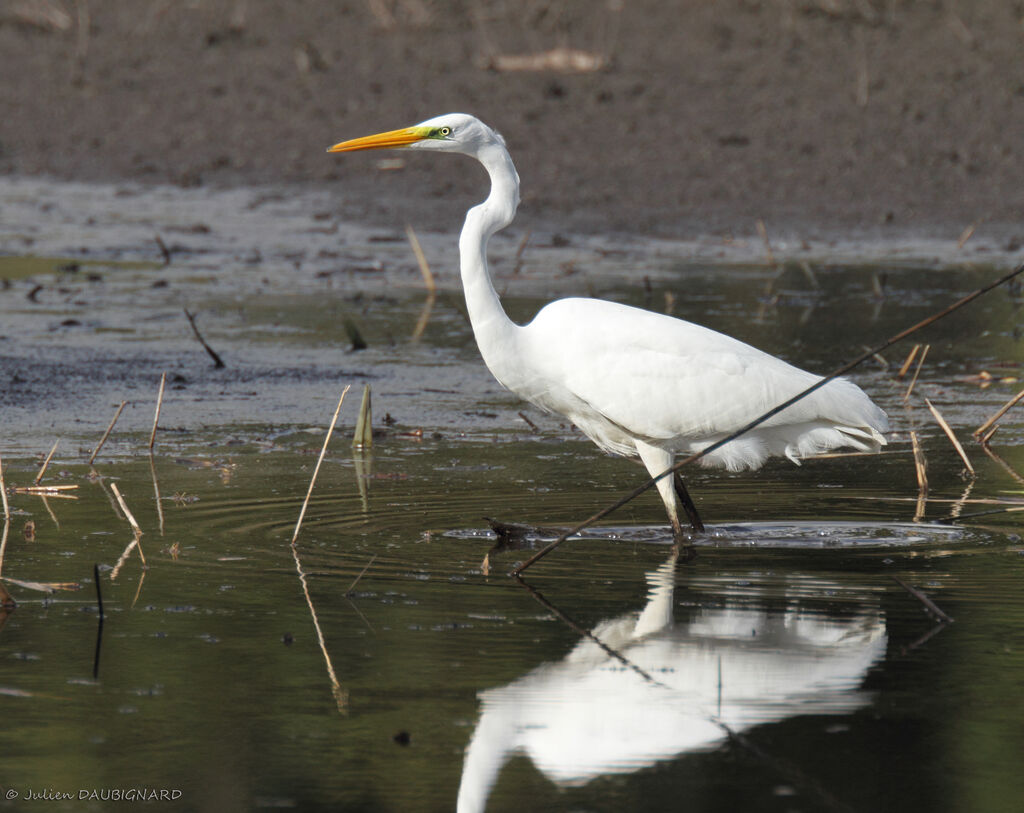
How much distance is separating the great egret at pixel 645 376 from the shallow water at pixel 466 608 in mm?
310

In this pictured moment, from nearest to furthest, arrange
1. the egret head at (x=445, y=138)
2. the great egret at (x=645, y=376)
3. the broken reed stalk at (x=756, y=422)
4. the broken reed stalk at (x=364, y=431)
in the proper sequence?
the broken reed stalk at (x=756, y=422) < the great egret at (x=645, y=376) < the egret head at (x=445, y=138) < the broken reed stalk at (x=364, y=431)

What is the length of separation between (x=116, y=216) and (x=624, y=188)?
463cm

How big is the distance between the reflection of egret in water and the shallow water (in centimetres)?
1

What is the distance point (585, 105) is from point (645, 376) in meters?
10.8

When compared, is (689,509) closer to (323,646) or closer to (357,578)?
(357,578)

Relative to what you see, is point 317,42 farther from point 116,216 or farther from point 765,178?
point 765,178

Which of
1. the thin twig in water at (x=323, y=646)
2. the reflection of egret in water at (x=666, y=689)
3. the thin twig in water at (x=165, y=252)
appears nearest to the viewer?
the reflection of egret in water at (x=666, y=689)

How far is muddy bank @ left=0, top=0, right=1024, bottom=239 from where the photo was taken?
14875 millimetres

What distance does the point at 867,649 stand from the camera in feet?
15.5

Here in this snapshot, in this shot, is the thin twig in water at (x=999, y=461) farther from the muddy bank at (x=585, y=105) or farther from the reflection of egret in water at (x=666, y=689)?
the muddy bank at (x=585, y=105)

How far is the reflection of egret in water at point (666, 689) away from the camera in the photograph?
3967 millimetres

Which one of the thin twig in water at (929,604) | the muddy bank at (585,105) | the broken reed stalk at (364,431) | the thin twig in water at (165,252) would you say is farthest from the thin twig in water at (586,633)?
the muddy bank at (585,105)

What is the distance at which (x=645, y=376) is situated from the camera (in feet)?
20.7

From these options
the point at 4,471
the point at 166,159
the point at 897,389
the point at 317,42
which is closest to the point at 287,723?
the point at 4,471
